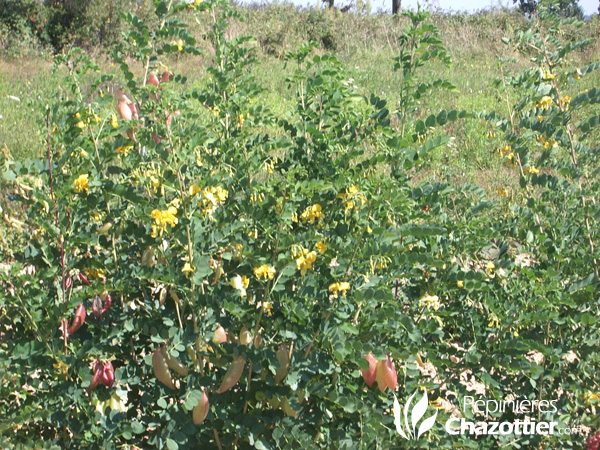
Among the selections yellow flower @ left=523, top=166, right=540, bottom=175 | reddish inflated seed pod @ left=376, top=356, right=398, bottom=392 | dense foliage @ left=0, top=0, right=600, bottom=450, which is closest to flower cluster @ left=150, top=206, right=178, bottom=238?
dense foliage @ left=0, top=0, right=600, bottom=450

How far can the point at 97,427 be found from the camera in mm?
1587

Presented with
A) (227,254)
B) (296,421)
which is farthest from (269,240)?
(296,421)

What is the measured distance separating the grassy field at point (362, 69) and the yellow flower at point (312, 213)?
17.1 inches

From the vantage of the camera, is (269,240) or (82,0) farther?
(82,0)

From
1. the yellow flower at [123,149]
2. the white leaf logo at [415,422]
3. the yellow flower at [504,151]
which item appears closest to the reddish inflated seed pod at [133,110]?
the yellow flower at [123,149]

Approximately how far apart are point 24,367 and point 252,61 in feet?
3.94

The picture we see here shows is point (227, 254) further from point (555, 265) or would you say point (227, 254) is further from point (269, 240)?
point (555, 265)

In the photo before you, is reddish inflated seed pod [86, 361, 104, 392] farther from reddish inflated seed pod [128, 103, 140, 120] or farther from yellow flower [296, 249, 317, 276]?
reddish inflated seed pod [128, 103, 140, 120]

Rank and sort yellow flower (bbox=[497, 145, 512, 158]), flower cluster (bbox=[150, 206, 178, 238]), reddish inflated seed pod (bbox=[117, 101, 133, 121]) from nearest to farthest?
flower cluster (bbox=[150, 206, 178, 238])
reddish inflated seed pod (bbox=[117, 101, 133, 121])
yellow flower (bbox=[497, 145, 512, 158])

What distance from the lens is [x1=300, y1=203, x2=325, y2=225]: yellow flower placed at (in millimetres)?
1697

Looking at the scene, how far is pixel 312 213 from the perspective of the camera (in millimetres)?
1718

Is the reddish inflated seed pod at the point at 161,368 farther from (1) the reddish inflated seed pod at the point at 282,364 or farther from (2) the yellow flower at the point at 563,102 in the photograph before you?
(2) the yellow flower at the point at 563,102

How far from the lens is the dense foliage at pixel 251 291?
1.58 meters

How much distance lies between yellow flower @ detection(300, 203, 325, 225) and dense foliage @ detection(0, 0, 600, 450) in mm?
12
